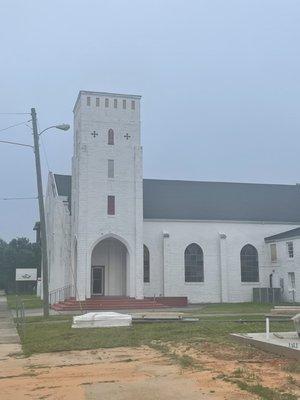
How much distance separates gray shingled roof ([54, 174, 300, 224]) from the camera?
4862cm

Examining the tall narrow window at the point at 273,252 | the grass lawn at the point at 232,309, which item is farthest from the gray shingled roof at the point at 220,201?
the grass lawn at the point at 232,309

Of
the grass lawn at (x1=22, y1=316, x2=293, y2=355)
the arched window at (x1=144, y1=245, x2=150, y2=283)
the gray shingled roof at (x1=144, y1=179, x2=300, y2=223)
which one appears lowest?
the grass lawn at (x1=22, y1=316, x2=293, y2=355)

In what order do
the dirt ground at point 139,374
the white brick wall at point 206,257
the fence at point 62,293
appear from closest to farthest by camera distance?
the dirt ground at point 139,374, the fence at point 62,293, the white brick wall at point 206,257

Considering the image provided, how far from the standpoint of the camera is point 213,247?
Answer: 47.6m

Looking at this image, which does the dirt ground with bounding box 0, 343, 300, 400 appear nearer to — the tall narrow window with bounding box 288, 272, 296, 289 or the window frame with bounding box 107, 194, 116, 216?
the window frame with bounding box 107, 194, 116, 216

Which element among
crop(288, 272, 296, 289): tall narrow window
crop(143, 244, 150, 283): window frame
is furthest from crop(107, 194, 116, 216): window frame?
crop(288, 272, 296, 289): tall narrow window

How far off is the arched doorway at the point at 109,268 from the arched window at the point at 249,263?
1135 cm

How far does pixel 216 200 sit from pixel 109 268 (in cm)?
1353

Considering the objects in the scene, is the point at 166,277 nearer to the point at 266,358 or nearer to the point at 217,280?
the point at 217,280

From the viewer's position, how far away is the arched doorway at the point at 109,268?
4334 centimetres

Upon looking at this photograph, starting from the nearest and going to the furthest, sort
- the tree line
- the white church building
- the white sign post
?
the white church building → the white sign post → the tree line

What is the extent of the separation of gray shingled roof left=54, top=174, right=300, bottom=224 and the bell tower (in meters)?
5.37

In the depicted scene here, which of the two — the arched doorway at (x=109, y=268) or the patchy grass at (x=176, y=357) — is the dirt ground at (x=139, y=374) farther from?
the arched doorway at (x=109, y=268)

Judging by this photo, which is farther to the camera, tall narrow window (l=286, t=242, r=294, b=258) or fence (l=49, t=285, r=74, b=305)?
tall narrow window (l=286, t=242, r=294, b=258)
